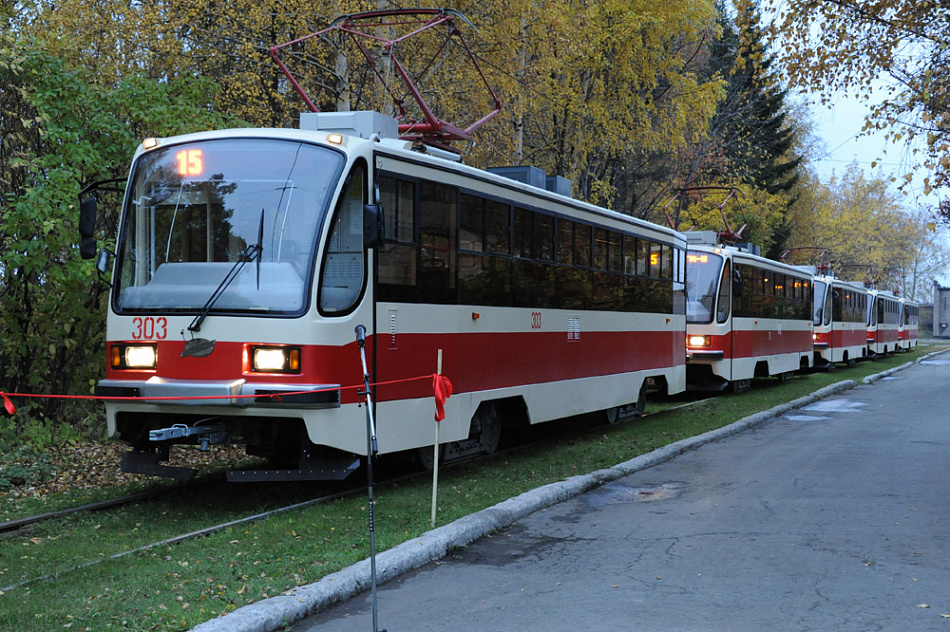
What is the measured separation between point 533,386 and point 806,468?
3.28 m

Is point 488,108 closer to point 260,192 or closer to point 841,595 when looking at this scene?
point 260,192

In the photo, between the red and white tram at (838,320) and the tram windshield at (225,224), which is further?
the red and white tram at (838,320)

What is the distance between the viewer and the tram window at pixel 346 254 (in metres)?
8.97

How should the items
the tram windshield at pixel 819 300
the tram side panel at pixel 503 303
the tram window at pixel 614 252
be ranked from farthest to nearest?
the tram windshield at pixel 819 300 → the tram window at pixel 614 252 → the tram side panel at pixel 503 303

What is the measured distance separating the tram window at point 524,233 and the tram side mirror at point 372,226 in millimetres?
3527

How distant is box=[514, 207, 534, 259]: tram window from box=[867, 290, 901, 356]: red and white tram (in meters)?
37.1

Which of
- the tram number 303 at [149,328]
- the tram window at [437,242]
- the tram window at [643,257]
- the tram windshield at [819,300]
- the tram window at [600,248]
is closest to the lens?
the tram number 303 at [149,328]

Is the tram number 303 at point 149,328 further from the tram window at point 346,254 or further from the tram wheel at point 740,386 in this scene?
the tram wheel at point 740,386

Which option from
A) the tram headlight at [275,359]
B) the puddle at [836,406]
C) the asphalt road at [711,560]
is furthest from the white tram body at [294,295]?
the puddle at [836,406]

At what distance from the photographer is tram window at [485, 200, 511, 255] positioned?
38.1 feet

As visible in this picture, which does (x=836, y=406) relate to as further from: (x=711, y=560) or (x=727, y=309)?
(x=711, y=560)

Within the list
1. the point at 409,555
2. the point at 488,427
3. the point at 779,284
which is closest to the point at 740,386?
the point at 779,284

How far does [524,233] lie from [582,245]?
1998mm

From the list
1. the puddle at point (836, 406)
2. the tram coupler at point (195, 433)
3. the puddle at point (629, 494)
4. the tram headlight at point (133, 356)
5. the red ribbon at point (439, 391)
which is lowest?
the puddle at point (836, 406)
